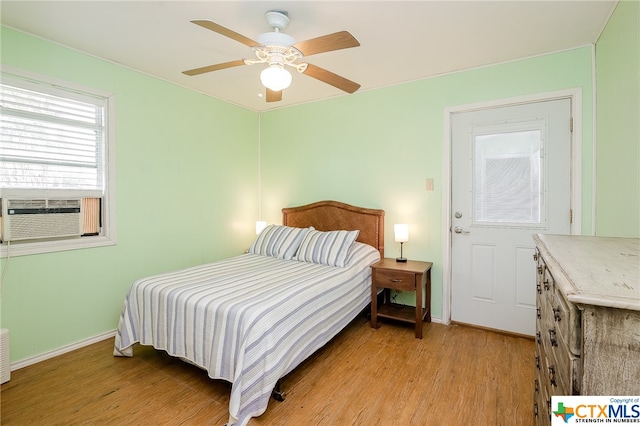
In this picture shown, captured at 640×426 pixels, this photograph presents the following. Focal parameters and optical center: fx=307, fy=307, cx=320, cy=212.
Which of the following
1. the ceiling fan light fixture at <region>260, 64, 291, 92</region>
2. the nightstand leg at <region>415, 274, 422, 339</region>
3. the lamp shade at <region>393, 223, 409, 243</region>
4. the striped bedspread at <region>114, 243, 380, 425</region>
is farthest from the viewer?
the lamp shade at <region>393, 223, 409, 243</region>

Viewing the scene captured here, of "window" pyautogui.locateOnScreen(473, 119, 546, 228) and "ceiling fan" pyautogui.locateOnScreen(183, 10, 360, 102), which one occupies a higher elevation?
"ceiling fan" pyautogui.locateOnScreen(183, 10, 360, 102)

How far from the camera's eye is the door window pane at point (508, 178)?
2744 millimetres

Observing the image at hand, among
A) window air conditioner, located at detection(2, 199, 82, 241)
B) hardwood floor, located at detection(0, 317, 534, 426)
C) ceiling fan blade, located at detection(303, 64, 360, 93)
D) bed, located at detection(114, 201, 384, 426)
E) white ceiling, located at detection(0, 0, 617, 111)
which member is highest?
white ceiling, located at detection(0, 0, 617, 111)

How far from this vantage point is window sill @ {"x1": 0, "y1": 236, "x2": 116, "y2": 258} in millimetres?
2271

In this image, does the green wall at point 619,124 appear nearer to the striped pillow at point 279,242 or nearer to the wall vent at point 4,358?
the striped pillow at point 279,242

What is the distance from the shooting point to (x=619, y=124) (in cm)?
196

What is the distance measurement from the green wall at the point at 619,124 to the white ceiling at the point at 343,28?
23 centimetres

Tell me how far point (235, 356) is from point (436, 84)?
119 inches

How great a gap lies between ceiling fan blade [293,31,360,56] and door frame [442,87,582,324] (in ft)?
5.58

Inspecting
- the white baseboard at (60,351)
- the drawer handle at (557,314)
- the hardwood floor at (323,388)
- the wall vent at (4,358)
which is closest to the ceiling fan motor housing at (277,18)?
the drawer handle at (557,314)

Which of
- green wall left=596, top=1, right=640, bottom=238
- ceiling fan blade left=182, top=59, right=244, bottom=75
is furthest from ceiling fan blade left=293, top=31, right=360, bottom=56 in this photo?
green wall left=596, top=1, right=640, bottom=238

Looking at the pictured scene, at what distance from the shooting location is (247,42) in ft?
6.00

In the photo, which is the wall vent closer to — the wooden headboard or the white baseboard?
the white baseboard

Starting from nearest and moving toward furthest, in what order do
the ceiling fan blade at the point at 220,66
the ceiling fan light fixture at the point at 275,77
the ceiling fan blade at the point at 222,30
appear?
A: the ceiling fan blade at the point at 222,30
the ceiling fan light fixture at the point at 275,77
the ceiling fan blade at the point at 220,66
